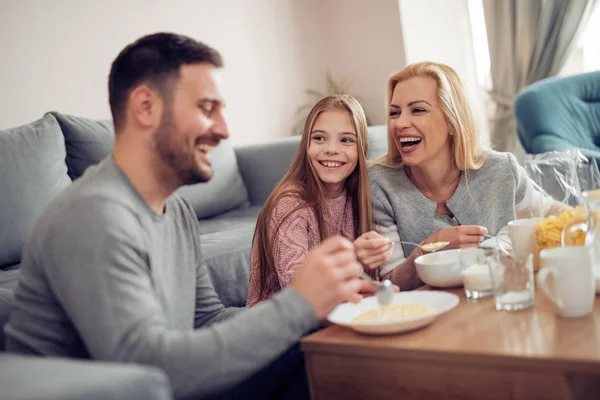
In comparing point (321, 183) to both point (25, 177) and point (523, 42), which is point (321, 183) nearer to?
point (25, 177)

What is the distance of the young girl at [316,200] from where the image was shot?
6.07ft

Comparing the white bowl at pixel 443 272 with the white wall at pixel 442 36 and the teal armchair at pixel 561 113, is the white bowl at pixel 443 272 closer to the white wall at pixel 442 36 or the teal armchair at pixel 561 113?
the teal armchair at pixel 561 113

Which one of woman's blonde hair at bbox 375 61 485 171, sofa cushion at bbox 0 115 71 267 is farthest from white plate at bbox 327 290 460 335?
sofa cushion at bbox 0 115 71 267

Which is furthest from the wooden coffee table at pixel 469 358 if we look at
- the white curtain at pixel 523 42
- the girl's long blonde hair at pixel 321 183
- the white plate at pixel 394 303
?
the white curtain at pixel 523 42

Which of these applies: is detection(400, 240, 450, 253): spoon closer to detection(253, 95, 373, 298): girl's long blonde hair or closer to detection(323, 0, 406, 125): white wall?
detection(253, 95, 373, 298): girl's long blonde hair

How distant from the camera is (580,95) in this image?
12.1 feet

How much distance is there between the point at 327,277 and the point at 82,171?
1.85 metres

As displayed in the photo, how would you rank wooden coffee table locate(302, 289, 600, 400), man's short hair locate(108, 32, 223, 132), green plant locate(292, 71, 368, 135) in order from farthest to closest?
green plant locate(292, 71, 368, 135)
man's short hair locate(108, 32, 223, 132)
wooden coffee table locate(302, 289, 600, 400)

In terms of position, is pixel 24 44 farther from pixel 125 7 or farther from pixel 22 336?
pixel 22 336

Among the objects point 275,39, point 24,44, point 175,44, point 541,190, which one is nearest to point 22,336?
point 175,44

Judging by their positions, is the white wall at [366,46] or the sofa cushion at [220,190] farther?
the white wall at [366,46]

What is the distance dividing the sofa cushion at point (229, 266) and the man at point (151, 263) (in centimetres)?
105

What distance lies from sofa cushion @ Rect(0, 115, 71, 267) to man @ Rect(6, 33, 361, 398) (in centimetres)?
118

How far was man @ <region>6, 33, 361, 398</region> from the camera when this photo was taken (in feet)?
3.37
